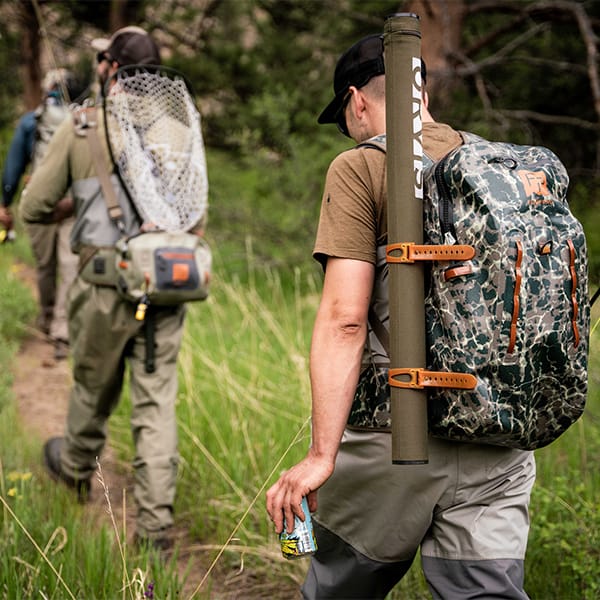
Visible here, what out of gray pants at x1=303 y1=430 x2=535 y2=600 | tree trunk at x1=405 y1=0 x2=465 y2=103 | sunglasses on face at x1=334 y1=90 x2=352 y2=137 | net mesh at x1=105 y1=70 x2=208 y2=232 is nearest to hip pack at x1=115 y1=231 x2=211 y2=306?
net mesh at x1=105 y1=70 x2=208 y2=232

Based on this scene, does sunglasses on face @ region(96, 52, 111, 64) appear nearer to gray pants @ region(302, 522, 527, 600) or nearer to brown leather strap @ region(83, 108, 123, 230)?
brown leather strap @ region(83, 108, 123, 230)

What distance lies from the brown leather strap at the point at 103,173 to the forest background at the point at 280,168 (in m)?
0.84

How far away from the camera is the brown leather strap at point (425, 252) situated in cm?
197

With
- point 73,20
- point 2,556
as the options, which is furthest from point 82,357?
point 73,20

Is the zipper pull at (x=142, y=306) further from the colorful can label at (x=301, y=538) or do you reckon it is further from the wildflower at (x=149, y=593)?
the colorful can label at (x=301, y=538)

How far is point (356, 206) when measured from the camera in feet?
7.22

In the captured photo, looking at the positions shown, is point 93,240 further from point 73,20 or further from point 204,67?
point 73,20

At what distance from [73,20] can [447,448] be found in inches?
420

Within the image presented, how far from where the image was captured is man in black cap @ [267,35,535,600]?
2.17m

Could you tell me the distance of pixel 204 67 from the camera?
33.8 feet

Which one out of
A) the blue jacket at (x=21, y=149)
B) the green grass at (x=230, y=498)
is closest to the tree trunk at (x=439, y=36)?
the green grass at (x=230, y=498)

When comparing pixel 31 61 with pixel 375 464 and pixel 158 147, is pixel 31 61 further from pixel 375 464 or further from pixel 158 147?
pixel 375 464

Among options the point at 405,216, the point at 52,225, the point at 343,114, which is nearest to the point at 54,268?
the point at 52,225

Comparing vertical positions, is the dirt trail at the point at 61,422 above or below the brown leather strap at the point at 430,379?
below
